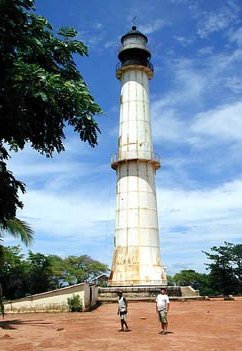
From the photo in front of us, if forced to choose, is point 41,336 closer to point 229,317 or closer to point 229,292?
point 229,317

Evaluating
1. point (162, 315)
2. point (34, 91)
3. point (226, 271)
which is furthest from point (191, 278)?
point (34, 91)

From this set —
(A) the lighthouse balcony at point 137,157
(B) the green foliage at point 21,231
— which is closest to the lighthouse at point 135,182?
(A) the lighthouse balcony at point 137,157

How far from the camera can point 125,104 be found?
37719 mm

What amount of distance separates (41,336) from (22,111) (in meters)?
8.54

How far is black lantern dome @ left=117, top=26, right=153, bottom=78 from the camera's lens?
3856 centimetres

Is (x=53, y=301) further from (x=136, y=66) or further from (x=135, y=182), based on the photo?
(x=136, y=66)

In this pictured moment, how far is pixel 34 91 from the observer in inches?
343

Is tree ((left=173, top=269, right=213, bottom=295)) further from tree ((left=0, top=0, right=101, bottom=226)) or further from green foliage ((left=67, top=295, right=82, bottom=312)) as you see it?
tree ((left=0, top=0, right=101, bottom=226))

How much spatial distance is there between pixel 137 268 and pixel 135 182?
6.57m

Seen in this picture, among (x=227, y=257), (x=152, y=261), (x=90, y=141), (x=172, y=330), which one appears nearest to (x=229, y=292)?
(x=227, y=257)

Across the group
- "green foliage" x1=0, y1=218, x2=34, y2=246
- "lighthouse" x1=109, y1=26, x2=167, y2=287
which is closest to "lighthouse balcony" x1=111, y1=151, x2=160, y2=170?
"lighthouse" x1=109, y1=26, x2=167, y2=287

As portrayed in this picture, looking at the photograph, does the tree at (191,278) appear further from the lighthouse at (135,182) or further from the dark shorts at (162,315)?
the dark shorts at (162,315)

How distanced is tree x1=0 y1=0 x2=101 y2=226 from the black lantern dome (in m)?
28.3

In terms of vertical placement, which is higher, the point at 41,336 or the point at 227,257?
the point at 227,257
